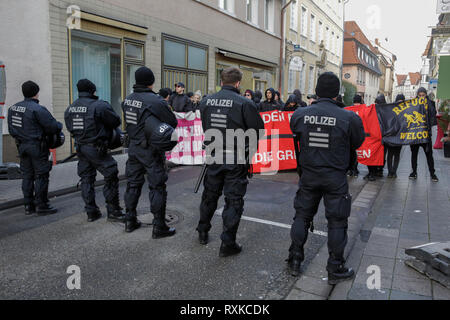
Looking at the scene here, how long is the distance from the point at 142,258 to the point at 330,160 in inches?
85.3

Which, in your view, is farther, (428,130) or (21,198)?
(428,130)

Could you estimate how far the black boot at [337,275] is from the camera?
11.6 feet

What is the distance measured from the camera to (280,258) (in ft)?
13.7

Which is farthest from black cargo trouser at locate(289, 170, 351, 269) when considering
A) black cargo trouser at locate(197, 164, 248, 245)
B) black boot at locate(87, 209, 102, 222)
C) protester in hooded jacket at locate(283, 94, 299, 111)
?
protester in hooded jacket at locate(283, 94, 299, 111)

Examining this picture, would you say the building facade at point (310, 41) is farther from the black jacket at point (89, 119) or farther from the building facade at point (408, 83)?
the building facade at point (408, 83)

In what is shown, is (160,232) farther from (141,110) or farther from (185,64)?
(185,64)

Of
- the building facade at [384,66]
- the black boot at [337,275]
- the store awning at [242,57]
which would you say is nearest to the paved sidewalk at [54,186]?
the black boot at [337,275]

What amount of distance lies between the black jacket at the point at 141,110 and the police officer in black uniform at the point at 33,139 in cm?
160

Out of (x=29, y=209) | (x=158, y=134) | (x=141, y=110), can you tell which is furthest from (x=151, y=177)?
(x=29, y=209)

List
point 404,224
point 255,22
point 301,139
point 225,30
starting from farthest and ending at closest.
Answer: point 255,22 < point 225,30 < point 404,224 < point 301,139

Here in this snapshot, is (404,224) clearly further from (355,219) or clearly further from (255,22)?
(255,22)

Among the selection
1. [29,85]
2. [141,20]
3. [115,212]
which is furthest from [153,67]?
[115,212]

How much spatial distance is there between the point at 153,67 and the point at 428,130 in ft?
26.1
